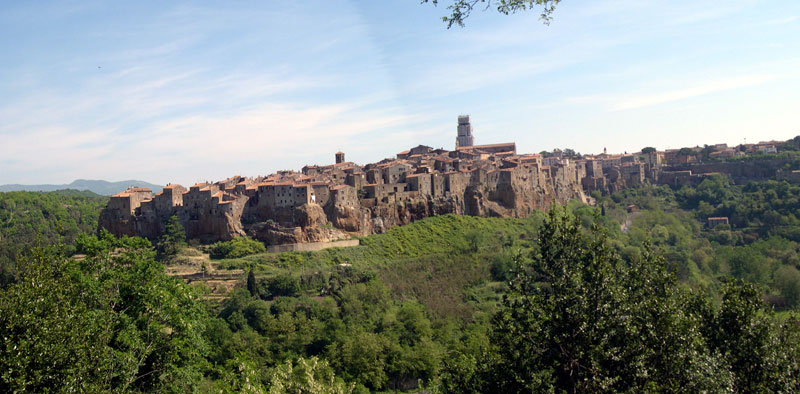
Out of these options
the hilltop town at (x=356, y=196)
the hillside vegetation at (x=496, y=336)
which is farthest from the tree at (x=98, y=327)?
the hilltop town at (x=356, y=196)

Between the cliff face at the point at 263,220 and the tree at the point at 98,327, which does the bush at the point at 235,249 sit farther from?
the tree at the point at 98,327

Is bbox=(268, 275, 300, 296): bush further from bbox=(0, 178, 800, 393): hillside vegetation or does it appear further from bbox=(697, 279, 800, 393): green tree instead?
bbox=(697, 279, 800, 393): green tree

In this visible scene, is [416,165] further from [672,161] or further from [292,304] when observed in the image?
[672,161]

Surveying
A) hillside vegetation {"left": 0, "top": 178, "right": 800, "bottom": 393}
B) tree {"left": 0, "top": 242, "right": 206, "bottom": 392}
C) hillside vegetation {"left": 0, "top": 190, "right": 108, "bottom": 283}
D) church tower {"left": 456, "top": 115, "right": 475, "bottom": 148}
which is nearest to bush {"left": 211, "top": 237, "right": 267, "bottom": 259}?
hillside vegetation {"left": 0, "top": 178, "right": 800, "bottom": 393}

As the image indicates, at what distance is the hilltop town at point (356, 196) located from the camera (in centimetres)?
5016

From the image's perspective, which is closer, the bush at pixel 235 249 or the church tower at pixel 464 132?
the bush at pixel 235 249

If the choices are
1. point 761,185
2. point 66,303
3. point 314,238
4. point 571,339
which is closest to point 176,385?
point 66,303

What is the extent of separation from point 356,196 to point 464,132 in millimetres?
48906

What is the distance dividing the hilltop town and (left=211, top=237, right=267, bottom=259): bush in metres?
1.00

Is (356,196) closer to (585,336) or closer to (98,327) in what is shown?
(98,327)

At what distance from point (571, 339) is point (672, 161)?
→ 95539mm

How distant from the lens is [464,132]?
329ft

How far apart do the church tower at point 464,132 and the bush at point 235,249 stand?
55.7m

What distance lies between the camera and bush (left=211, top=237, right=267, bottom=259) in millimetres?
47438
